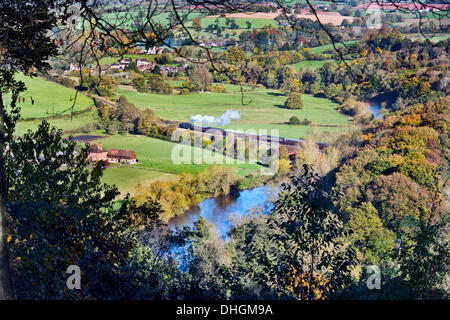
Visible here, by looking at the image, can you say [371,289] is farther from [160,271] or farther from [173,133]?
[173,133]

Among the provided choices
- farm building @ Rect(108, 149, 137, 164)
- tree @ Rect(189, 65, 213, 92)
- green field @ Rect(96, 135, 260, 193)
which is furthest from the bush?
farm building @ Rect(108, 149, 137, 164)

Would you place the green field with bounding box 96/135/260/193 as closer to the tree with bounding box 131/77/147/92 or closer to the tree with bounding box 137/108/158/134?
the tree with bounding box 137/108/158/134

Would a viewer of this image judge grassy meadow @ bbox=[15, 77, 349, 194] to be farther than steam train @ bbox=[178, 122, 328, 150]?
No

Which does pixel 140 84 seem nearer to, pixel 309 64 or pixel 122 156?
pixel 122 156

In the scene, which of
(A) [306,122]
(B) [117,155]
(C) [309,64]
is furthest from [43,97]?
(C) [309,64]

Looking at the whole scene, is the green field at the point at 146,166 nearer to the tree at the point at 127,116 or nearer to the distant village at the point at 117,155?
the distant village at the point at 117,155

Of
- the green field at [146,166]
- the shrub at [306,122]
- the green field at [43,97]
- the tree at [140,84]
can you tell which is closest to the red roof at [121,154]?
the green field at [146,166]
